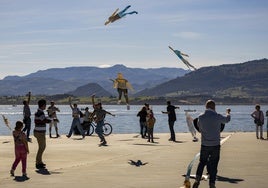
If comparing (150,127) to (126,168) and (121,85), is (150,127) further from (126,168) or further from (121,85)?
(126,168)

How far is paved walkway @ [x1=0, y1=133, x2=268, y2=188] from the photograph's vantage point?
492 inches

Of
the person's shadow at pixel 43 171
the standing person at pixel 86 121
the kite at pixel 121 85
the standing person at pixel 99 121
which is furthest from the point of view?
the standing person at pixel 86 121

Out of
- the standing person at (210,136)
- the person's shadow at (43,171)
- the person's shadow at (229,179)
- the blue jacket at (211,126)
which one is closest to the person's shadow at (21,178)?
the person's shadow at (43,171)

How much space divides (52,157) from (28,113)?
8308 millimetres

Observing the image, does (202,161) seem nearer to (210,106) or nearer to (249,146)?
(210,106)

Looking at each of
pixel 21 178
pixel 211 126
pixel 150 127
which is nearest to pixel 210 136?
pixel 211 126

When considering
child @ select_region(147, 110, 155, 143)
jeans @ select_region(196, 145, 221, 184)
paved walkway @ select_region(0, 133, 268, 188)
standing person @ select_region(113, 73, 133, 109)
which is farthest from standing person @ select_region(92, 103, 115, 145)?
jeans @ select_region(196, 145, 221, 184)

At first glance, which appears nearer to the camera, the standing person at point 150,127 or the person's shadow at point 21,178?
the person's shadow at point 21,178

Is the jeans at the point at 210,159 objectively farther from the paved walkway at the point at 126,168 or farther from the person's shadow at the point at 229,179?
the person's shadow at the point at 229,179

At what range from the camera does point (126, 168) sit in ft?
Result: 50.7

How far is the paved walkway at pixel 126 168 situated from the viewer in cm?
1249

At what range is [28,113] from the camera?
2670 centimetres

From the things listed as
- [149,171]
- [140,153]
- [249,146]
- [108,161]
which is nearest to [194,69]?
[149,171]

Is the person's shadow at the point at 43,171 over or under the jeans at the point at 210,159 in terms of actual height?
under
